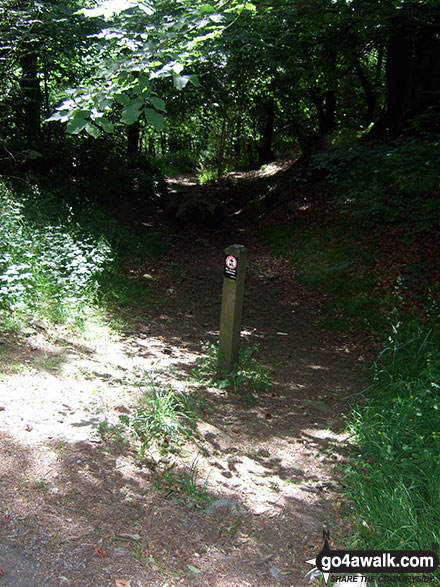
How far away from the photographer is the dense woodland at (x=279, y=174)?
3209 mm

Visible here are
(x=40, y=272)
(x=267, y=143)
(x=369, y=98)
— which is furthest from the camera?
(x=267, y=143)

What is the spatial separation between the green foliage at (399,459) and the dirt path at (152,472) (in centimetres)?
24

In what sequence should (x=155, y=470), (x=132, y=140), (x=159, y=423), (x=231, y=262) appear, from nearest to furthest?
(x=155, y=470) → (x=159, y=423) → (x=231, y=262) → (x=132, y=140)

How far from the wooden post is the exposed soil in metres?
0.43

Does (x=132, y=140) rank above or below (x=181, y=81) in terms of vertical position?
below

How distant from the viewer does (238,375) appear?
5.08 metres

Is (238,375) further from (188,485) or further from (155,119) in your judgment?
(155,119)

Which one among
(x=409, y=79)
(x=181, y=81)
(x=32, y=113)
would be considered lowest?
(x=32, y=113)

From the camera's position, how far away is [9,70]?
7887 millimetres

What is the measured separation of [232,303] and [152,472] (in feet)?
7.02

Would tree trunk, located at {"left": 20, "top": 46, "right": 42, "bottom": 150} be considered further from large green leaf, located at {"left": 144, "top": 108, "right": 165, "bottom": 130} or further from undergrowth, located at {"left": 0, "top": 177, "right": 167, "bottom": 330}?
large green leaf, located at {"left": 144, "top": 108, "right": 165, "bottom": 130}

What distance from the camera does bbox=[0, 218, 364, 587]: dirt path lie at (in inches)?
98.6

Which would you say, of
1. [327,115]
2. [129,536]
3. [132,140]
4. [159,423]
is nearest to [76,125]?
[159,423]

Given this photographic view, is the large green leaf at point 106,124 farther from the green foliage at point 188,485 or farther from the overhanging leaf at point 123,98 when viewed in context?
the green foliage at point 188,485
